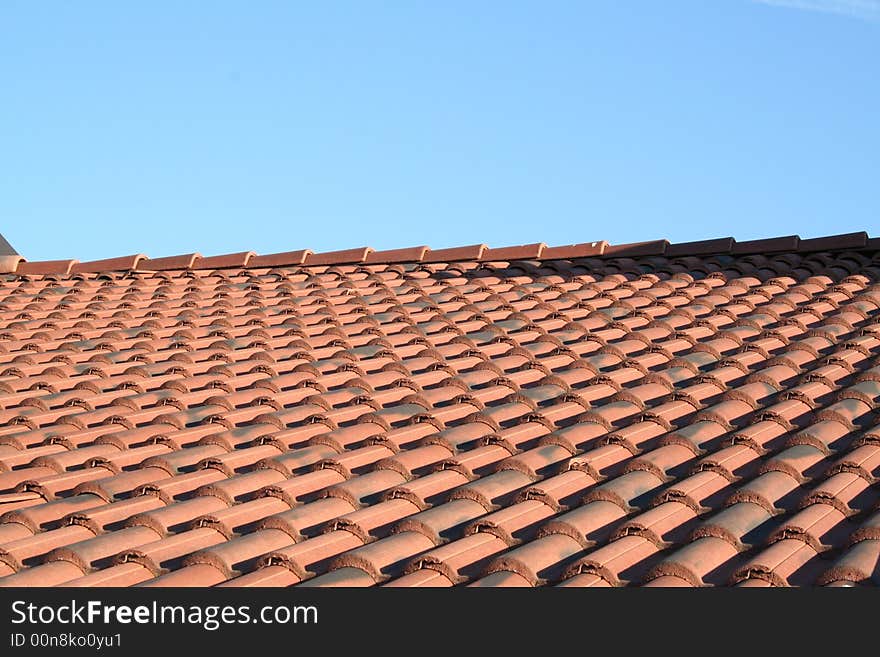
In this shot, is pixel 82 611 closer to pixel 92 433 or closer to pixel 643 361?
pixel 92 433

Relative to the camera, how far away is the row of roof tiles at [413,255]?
9.96 metres

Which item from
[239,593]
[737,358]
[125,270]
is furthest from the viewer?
[125,270]

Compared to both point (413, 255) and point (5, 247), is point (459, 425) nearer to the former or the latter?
point (413, 255)

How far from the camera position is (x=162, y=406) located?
257 inches

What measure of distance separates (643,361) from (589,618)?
3.82m

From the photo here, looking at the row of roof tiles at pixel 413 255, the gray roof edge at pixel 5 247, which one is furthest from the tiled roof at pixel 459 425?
the gray roof edge at pixel 5 247

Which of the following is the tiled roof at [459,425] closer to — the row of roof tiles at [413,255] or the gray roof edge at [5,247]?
the row of roof tiles at [413,255]

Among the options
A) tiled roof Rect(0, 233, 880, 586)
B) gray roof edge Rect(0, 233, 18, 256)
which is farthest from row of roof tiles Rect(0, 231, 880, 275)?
gray roof edge Rect(0, 233, 18, 256)

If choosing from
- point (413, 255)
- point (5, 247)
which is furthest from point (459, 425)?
point (5, 247)

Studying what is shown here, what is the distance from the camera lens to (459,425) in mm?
6145

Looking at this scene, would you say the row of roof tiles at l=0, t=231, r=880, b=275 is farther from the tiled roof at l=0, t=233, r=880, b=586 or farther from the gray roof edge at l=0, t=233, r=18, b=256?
the gray roof edge at l=0, t=233, r=18, b=256

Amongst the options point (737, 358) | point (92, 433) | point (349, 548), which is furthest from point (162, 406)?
point (737, 358)

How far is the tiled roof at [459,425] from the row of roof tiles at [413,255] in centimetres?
6

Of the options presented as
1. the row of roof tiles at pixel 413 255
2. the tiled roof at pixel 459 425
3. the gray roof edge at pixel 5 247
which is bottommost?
the tiled roof at pixel 459 425
